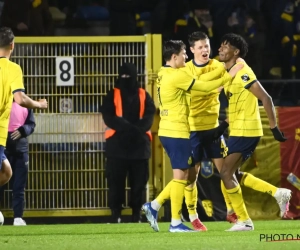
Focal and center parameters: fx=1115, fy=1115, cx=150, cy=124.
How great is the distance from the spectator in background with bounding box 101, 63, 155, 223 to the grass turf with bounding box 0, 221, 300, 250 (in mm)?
1256

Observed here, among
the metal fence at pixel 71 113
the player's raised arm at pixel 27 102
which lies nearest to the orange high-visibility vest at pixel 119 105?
the metal fence at pixel 71 113

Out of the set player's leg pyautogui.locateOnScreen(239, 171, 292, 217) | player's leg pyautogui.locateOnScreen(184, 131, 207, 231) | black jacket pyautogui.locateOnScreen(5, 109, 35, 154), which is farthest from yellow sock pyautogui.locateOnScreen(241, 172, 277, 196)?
black jacket pyautogui.locateOnScreen(5, 109, 35, 154)

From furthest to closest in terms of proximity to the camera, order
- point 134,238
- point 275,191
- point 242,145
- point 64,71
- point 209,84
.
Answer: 1. point 64,71
2. point 275,191
3. point 242,145
4. point 209,84
5. point 134,238

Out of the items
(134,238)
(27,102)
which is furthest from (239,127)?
(27,102)

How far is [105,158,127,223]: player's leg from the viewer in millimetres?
15969

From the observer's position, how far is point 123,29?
18391mm

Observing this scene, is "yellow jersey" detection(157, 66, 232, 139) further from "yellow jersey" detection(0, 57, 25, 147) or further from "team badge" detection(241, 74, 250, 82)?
"yellow jersey" detection(0, 57, 25, 147)

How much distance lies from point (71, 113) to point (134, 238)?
16.7 feet

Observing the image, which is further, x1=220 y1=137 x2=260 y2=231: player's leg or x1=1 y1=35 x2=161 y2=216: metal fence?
x1=1 y1=35 x2=161 y2=216: metal fence

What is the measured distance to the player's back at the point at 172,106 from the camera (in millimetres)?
12766

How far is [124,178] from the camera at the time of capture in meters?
16.0

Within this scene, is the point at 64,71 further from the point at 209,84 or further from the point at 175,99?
the point at 209,84

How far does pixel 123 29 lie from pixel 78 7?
1.11 meters

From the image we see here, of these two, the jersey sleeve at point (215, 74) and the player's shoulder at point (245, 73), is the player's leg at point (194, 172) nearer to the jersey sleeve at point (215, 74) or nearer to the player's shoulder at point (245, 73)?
the jersey sleeve at point (215, 74)
